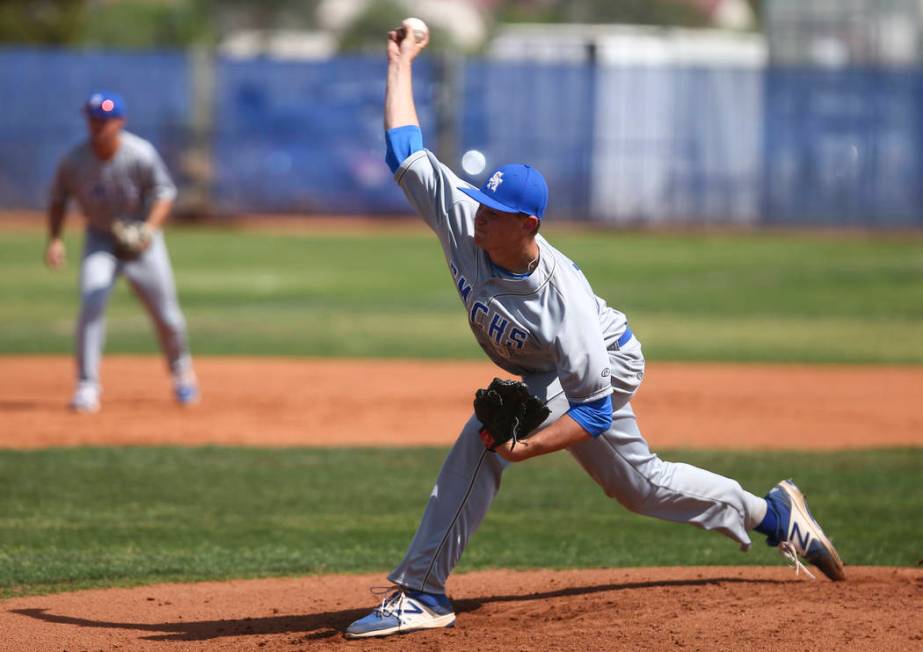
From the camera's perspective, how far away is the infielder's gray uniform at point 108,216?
10.1 m

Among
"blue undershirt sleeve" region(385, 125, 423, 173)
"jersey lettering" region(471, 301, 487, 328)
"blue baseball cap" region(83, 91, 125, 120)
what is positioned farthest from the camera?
"blue baseball cap" region(83, 91, 125, 120)

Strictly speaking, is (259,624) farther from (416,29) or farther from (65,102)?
(65,102)

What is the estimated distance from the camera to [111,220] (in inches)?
402

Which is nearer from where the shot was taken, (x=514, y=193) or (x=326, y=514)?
(x=514, y=193)

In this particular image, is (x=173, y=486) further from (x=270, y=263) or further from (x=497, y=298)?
(x=270, y=263)

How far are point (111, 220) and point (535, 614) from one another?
581 cm

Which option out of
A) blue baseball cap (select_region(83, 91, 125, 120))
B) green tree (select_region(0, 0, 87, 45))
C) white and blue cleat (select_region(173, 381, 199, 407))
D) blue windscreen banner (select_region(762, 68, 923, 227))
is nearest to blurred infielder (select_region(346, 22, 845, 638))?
blue baseball cap (select_region(83, 91, 125, 120))

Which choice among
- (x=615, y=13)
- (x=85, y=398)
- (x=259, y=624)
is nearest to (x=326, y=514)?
(x=259, y=624)

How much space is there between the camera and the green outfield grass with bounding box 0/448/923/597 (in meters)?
6.60

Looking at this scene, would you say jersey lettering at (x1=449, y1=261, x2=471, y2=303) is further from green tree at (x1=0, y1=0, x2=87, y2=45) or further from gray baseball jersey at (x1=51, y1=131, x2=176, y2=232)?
green tree at (x1=0, y1=0, x2=87, y2=45)

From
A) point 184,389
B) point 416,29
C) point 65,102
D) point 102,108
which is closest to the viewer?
point 416,29

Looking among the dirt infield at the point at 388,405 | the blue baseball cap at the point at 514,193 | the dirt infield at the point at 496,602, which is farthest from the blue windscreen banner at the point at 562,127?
the blue baseball cap at the point at 514,193

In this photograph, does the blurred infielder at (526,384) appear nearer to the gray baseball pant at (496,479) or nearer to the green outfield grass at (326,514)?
the gray baseball pant at (496,479)

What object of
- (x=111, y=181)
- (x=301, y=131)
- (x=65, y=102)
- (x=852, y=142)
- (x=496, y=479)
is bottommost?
(x=496, y=479)
